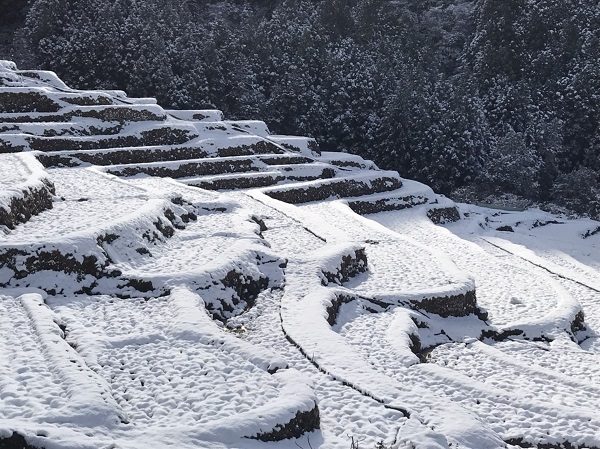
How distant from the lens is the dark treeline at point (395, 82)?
51.4 meters

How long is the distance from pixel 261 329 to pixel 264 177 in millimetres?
17587

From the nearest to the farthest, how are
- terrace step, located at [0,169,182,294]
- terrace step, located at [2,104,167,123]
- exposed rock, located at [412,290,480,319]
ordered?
1. terrace step, located at [0,169,182,294]
2. exposed rock, located at [412,290,480,319]
3. terrace step, located at [2,104,167,123]

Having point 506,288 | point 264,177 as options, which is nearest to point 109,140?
point 264,177

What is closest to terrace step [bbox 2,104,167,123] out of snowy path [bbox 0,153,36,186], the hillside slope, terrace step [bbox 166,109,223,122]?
terrace step [bbox 166,109,223,122]

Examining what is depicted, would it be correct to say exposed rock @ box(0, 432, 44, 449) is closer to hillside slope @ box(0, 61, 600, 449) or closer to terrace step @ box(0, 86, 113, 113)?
hillside slope @ box(0, 61, 600, 449)

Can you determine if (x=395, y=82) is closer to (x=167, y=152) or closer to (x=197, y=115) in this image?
(x=197, y=115)

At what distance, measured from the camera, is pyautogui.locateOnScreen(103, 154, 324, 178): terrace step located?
26.9m

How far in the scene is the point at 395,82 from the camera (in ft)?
192

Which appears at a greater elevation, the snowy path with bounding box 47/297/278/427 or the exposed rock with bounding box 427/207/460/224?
the snowy path with bounding box 47/297/278/427

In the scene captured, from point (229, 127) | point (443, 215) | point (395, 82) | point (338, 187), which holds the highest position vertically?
point (395, 82)

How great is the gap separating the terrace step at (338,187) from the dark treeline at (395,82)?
17070mm

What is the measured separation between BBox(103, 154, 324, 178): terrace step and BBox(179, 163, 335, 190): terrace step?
2.03 feet

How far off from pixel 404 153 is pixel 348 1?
38795mm

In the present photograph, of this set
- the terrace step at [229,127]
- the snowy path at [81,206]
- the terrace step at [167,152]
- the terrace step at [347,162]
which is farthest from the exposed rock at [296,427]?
the terrace step at [347,162]
